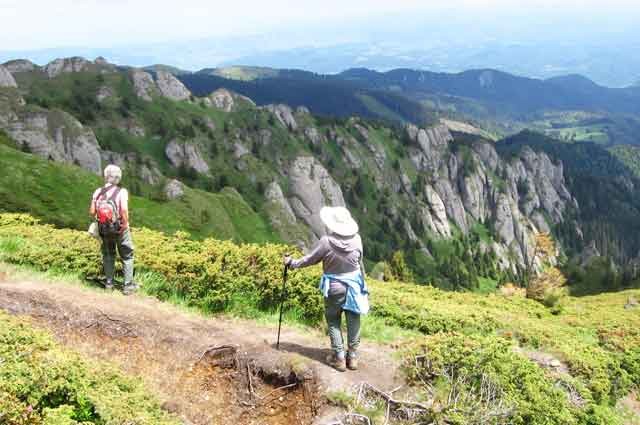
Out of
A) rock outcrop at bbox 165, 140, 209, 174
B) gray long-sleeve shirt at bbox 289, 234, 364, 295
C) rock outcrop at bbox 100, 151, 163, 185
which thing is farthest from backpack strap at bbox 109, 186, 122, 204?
rock outcrop at bbox 165, 140, 209, 174

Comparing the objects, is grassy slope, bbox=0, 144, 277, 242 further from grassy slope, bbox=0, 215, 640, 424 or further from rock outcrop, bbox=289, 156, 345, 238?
rock outcrop, bbox=289, 156, 345, 238

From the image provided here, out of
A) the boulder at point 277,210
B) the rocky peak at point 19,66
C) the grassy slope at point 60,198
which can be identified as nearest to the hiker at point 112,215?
the grassy slope at point 60,198

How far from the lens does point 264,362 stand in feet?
37.1

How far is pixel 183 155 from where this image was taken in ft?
540

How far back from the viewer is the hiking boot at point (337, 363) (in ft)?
36.9

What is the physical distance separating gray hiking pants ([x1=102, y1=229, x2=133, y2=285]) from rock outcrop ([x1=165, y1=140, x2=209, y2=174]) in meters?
153

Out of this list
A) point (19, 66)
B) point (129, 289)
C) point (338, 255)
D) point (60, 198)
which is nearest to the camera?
point (338, 255)

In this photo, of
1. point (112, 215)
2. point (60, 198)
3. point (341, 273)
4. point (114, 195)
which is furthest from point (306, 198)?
point (341, 273)

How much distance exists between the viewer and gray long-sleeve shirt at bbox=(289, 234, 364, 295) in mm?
10875

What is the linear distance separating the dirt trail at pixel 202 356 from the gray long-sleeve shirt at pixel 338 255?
7.55 feet

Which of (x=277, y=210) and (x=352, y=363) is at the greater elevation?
(x=352, y=363)

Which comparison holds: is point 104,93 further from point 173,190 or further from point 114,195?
point 114,195

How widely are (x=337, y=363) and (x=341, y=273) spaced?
90.3 inches

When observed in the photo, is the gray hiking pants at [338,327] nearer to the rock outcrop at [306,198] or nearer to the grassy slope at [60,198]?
the grassy slope at [60,198]
